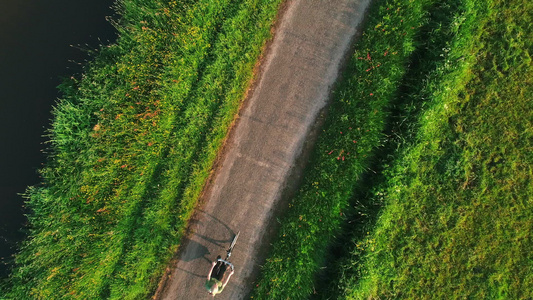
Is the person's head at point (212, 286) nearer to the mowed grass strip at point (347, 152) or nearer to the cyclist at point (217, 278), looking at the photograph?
the cyclist at point (217, 278)

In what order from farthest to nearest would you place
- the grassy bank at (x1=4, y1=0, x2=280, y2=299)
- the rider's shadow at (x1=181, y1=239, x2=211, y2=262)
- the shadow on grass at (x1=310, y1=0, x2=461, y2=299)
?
1. the rider's shadow at (x1=181, y1=239, x2=211, y2=262)
2. the grassy bank at (x1=4, y1=0, x2=280, y2=299)
3. the shadow on grass at (x1=310, y1=0, x2=461, y2=299)

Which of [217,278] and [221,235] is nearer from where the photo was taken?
[217,278]

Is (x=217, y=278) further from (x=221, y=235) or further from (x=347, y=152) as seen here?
(x=347, y=152)

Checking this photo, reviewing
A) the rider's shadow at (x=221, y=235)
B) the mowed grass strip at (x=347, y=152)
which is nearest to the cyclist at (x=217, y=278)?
the rider's shadow at (x=221, y=235)

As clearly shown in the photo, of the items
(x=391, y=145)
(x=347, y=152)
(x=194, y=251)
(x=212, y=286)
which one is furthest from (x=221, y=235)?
(x=391, y=145)

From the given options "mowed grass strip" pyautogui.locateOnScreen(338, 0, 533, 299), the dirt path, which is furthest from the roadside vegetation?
the dirt path

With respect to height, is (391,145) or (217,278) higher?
(391,145)

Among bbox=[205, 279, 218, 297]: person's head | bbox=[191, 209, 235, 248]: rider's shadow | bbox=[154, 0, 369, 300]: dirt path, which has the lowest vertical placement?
bbox=[205, 279, 218, 297]: person's head

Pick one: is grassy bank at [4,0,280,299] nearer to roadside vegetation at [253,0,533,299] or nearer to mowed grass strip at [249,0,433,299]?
mowed grass strip at [249,0,433,299]

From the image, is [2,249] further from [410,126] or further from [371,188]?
[410,126]
